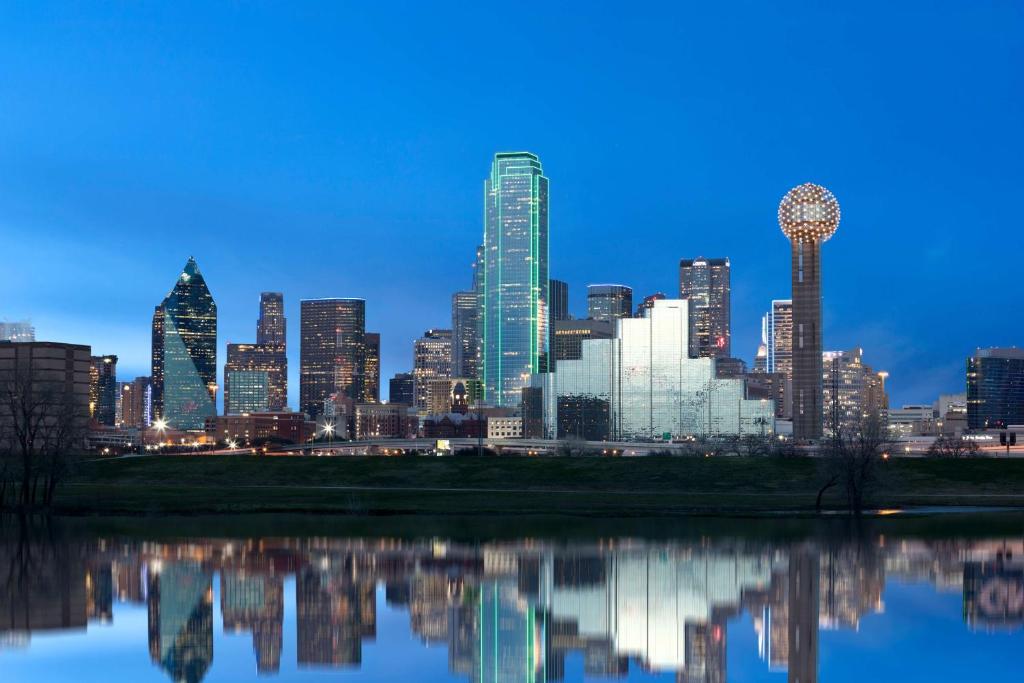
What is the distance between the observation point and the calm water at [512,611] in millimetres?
27656

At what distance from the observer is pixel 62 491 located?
9075 centimetres

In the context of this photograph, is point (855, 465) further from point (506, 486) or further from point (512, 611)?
point (512, 611)

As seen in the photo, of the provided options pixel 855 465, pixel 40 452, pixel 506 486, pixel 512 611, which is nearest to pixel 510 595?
pixel 512 611

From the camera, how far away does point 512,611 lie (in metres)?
34.9

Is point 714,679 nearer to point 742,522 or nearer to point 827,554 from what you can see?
point 827,554

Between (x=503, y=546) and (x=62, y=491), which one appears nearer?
(x=503, y=546)

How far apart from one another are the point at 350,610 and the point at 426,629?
372 cm

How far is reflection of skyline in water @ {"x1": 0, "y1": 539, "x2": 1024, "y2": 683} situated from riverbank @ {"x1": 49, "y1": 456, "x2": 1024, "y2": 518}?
70.0 ft

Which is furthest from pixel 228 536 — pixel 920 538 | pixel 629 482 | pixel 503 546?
pixel 629 482

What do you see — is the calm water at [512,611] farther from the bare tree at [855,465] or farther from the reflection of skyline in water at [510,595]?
the bare tree at [855,465]

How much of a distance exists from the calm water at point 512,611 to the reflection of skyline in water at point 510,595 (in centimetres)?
10

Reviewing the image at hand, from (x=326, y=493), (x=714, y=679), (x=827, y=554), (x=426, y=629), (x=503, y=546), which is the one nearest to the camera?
(x=714, y=679)

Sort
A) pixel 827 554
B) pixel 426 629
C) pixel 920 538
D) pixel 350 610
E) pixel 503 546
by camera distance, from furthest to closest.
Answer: pixel 920 538, pixel 503 546, pixel 827 554, pixel 350 610, pixel 426 629

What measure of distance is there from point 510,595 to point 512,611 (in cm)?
307
